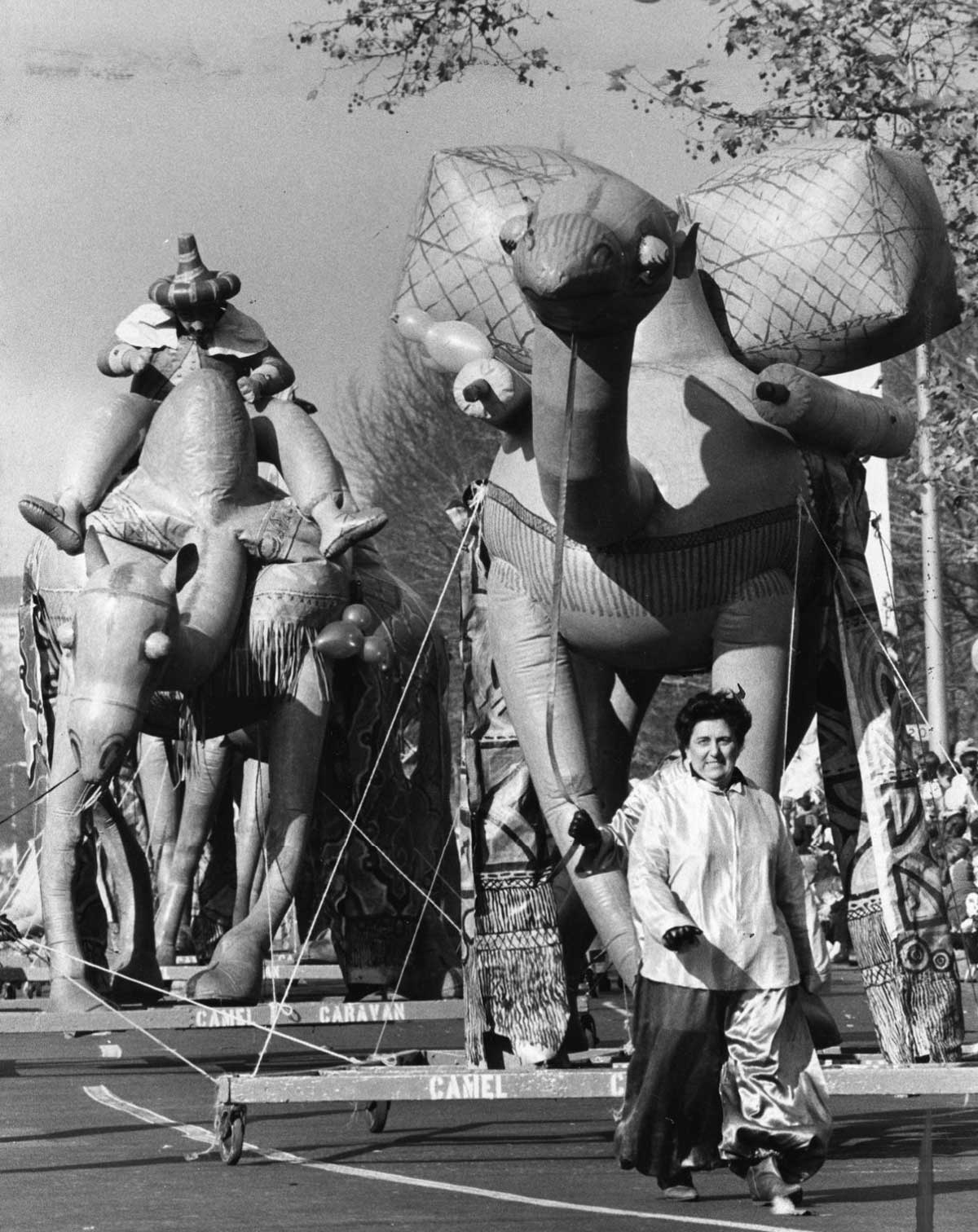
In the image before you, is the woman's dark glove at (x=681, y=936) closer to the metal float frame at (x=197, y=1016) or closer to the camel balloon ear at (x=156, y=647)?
the metal float frame at (x=197, y=1016)

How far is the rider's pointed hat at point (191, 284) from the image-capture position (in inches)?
546

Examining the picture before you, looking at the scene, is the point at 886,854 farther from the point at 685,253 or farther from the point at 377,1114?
the point at 685,253

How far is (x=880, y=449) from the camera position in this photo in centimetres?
960

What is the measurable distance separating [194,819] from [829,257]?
6760 mm

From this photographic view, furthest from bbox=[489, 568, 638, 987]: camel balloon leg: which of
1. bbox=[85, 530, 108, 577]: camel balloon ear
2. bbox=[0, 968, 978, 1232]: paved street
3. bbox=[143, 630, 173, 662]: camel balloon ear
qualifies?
bbox=[85, 530, 108, 577]: camel balloon ear

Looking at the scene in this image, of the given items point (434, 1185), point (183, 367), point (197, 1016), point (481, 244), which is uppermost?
point (183, 367)

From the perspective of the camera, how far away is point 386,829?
15.1 meters

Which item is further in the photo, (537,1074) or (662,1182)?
(537,1074)

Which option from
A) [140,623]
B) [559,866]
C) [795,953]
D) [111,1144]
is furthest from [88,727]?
[795,953]

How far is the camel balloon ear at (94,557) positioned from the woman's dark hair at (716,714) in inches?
196

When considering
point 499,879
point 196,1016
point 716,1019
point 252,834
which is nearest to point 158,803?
point 252,834

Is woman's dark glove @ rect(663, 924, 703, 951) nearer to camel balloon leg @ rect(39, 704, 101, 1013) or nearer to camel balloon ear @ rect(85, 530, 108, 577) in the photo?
camel balloon leg @ rect(39, 704, 101, 1013)

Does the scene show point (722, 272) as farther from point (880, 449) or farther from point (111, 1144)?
point (111, 1144)

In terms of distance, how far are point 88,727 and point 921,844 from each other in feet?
13.3
